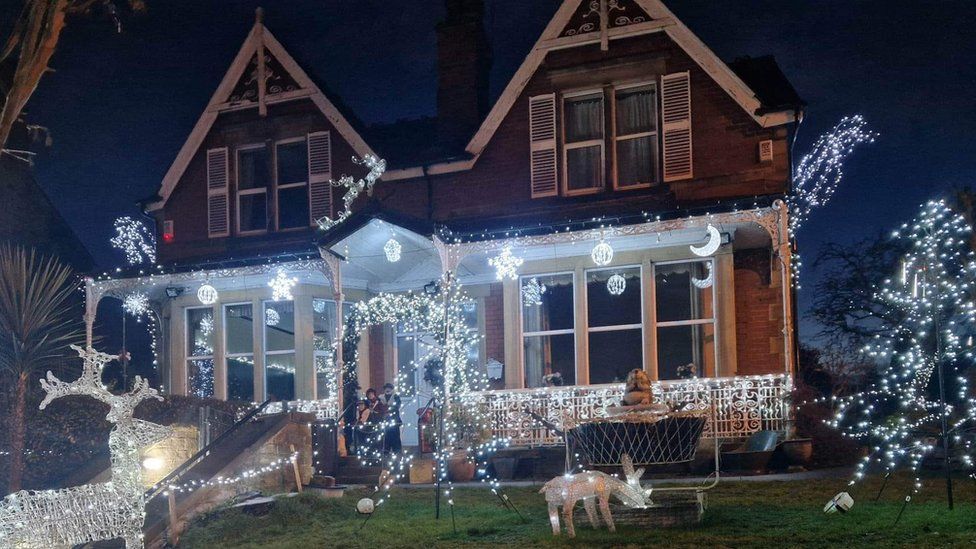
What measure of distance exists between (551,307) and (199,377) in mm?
6901

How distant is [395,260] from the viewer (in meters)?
16.7

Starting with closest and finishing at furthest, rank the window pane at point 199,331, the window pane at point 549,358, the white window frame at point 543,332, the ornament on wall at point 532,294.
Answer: the white window frame at point 543,332 < the window pane at point 549,358 < the ornament on wall at point 532,294 < the window pane at point 199,331

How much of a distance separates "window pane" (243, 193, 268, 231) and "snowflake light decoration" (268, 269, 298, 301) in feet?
7.31

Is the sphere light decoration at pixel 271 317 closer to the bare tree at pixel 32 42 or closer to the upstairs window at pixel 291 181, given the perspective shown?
the upstairs window at pixel 291 181

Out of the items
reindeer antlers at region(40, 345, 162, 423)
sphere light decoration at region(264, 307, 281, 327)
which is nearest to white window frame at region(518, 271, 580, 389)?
sphere light decoration at region(264, 307, 281, 327)

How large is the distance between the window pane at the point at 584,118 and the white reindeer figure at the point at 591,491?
9067mm

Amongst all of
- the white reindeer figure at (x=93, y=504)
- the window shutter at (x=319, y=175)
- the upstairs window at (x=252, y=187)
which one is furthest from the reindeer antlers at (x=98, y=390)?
the upstairs window at (x=252, y=187)

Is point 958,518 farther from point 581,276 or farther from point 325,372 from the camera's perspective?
point 325,372

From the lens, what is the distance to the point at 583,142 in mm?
17703

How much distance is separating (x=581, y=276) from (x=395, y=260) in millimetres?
2941

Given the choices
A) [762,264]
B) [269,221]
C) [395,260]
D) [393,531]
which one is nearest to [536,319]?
[395,260]

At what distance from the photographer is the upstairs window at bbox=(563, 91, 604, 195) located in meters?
17.6

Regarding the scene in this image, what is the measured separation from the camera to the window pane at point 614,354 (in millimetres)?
16828

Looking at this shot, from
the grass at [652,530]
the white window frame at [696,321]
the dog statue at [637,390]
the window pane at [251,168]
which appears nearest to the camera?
the grass at [652,530]
